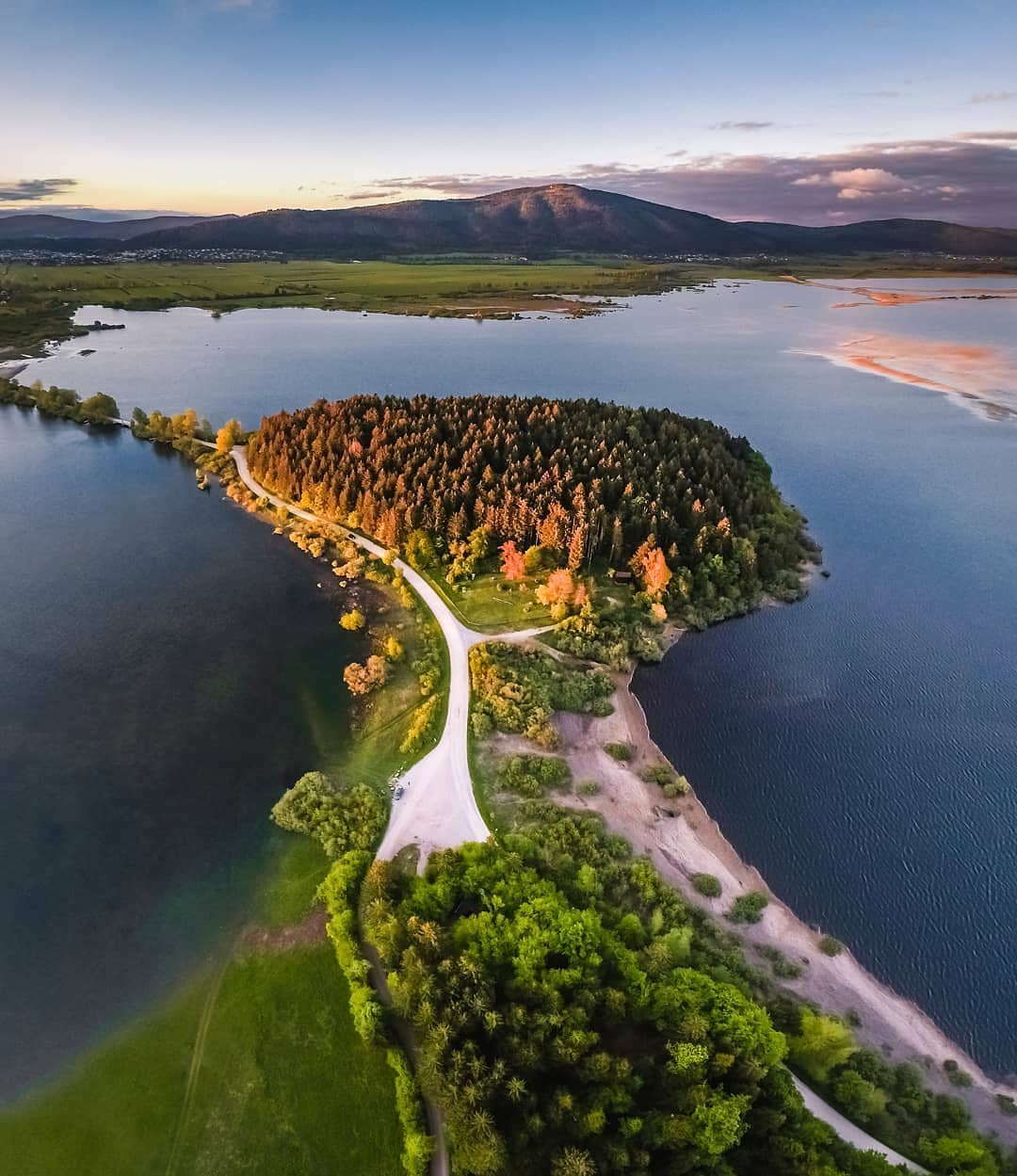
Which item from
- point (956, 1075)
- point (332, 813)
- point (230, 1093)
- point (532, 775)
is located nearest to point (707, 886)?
point (532, 775)

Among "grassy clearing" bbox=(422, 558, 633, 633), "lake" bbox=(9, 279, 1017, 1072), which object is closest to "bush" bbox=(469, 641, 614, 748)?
"grassy clearing" bbox=(422, 558, 633, 633)

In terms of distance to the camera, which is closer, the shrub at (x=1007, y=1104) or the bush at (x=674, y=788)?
the shrub at (x=1007, y=1104)

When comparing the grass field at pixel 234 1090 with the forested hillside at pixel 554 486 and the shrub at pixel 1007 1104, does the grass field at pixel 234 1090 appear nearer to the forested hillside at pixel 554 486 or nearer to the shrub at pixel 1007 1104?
the shrub at pixel 1007 1104

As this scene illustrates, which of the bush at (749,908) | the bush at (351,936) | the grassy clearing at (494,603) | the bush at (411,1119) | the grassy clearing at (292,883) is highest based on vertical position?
the grassy clearing at (494,603)

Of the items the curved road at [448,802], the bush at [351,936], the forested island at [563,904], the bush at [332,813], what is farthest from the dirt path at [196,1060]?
the curved road at [448,802]

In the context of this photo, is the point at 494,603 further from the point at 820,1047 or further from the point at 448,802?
the point at 820,1047
